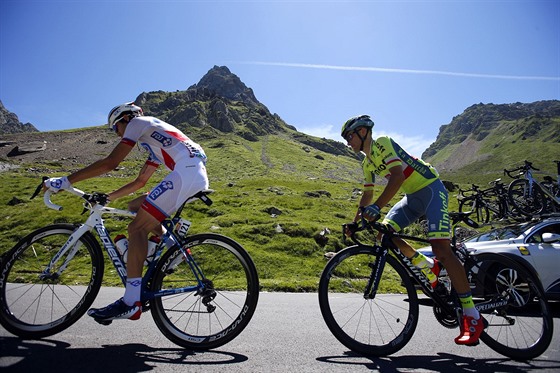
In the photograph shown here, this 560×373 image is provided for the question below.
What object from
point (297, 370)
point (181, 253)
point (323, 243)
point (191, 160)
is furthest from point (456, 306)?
point (323, 243)

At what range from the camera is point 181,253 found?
4.09 metres

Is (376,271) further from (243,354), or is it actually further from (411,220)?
(243,354)

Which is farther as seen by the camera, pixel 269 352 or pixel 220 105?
pixel 220 105

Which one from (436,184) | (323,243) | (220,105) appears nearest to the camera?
(436,184)

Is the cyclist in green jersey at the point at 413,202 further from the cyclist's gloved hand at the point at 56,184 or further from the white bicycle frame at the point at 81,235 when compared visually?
the cyclist's gloved hand at the point at 56,184

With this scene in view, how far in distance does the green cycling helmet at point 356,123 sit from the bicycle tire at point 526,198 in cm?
1141

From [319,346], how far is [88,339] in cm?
269

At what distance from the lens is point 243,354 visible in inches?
144

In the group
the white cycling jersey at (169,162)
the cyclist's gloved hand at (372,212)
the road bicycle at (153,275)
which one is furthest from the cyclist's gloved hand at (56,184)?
the cyclist's gloved hand at (372,212)

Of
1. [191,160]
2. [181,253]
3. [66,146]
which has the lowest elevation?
[181,253]

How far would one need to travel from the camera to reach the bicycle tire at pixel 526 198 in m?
13.3

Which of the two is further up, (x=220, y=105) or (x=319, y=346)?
(x=220, y=105)

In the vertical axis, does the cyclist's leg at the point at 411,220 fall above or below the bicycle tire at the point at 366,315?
above

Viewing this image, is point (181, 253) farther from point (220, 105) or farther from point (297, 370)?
point (220, 105)
